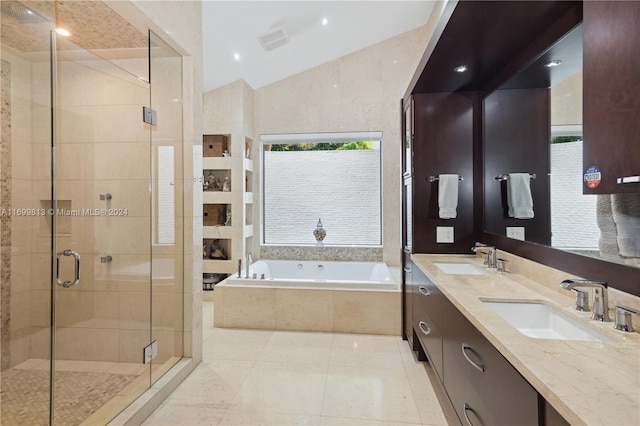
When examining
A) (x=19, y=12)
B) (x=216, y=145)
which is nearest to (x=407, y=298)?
(x=216, y=145)

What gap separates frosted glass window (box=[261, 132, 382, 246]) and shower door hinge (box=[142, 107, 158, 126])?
2077mm

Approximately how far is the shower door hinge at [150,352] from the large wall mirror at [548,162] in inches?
100

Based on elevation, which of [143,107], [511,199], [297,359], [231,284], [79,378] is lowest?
[297,359]

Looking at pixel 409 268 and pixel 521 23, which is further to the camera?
pixel 409 268

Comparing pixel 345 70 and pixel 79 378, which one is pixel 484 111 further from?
pixel 79 378

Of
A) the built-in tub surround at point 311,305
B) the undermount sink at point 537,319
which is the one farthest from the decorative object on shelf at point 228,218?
the undermount sink at point 537,319

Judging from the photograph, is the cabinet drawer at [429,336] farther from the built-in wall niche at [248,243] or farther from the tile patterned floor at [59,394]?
the built-in wall niche at [248,243]

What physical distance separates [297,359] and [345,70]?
339 cm

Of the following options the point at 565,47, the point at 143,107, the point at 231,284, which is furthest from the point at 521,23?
the point at 231,284

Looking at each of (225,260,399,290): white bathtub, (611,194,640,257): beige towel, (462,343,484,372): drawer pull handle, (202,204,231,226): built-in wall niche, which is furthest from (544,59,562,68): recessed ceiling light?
(202,204,231,226): built-in wall niche

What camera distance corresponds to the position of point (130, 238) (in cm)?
214

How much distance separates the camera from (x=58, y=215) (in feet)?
5.65

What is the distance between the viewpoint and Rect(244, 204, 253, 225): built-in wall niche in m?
3.99

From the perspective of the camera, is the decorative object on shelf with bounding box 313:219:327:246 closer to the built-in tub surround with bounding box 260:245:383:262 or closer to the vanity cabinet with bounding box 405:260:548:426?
the built-in tub surround with bounding box 260:245:383:262
